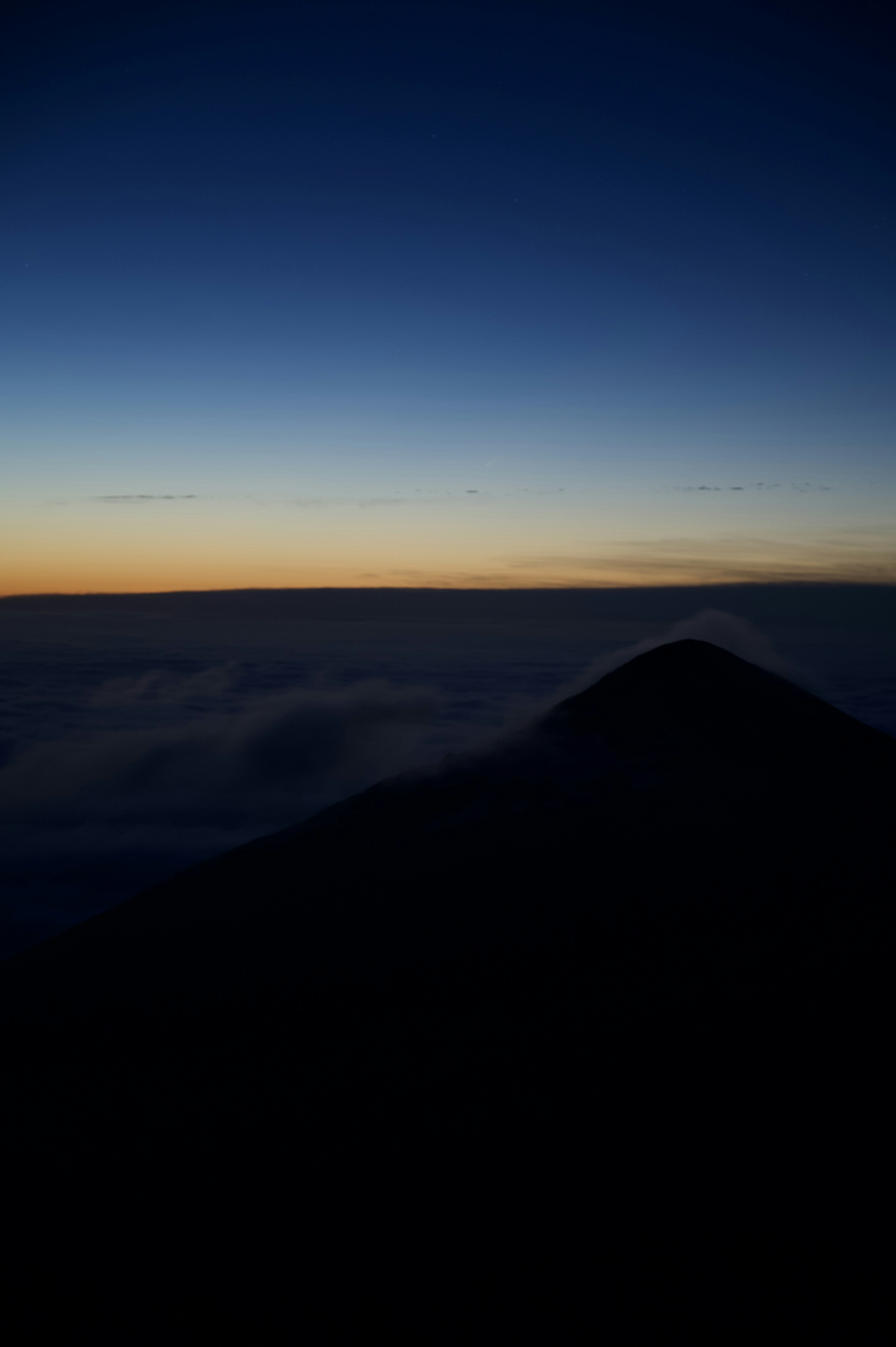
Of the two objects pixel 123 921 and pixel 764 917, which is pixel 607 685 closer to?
pixel 764 917

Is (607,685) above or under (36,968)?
above

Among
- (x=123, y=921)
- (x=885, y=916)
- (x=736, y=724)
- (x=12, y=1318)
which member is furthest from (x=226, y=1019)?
(x=736, y=724)

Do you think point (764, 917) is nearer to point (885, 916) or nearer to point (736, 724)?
point (885, 916)

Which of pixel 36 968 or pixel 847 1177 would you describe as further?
pixel 36 968

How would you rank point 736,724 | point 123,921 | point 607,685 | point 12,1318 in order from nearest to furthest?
point 12,1318
point 123,921
point 736,724
point 607,685

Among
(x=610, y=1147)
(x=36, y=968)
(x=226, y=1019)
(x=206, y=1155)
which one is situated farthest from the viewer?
(x=36, y=968)

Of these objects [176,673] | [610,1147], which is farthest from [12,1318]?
[176,673]
